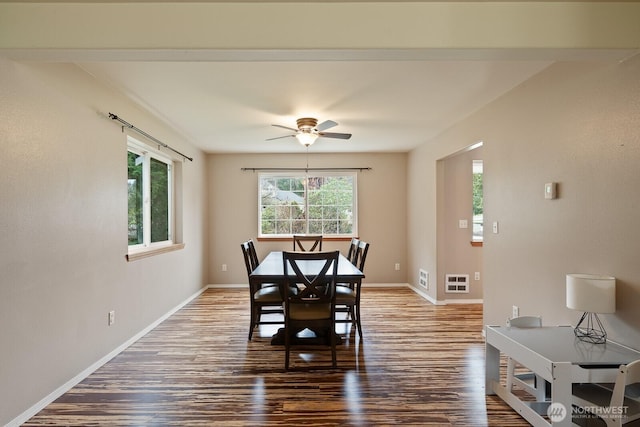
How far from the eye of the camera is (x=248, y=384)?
268cm

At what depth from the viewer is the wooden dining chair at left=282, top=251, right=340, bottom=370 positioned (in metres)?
2.95

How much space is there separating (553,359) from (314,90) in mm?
2564

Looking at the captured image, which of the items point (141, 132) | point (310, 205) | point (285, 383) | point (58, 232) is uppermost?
point (141, 132)

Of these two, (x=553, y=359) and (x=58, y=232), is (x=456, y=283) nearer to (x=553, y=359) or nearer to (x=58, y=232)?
(x=553, y=359)

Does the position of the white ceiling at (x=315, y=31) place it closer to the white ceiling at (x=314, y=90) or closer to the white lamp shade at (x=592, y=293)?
the white ceiling at (x=314, y=90)

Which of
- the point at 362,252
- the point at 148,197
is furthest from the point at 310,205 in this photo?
the point at 148,197

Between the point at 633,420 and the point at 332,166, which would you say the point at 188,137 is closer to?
the point at 332,166

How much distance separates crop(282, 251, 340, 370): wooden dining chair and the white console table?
1180 mm

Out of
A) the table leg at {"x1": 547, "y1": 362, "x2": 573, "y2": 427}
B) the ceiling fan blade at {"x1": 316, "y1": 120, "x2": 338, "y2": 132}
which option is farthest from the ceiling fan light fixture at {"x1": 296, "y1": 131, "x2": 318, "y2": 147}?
the table leg at {"x1": 547, "y1": 362, "x2": 573, "y2": 427}

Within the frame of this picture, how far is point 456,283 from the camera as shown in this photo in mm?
5184

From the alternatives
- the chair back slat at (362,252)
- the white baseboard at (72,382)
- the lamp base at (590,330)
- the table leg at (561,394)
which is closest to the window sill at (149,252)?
the white baseboard at (72,382)

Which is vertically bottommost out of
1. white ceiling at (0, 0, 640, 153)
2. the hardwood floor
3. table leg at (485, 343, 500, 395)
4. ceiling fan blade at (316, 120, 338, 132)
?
the hardwood floor

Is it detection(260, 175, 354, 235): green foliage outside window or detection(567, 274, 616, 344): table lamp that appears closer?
detection(567, 274, 616, 344): table lamp

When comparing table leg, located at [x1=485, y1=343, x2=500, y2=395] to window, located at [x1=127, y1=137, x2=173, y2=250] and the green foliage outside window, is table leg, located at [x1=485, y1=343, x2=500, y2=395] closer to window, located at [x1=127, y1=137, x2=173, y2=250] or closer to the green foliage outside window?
window, located at [x1=127, y1=137, x2=173, y2=250]
